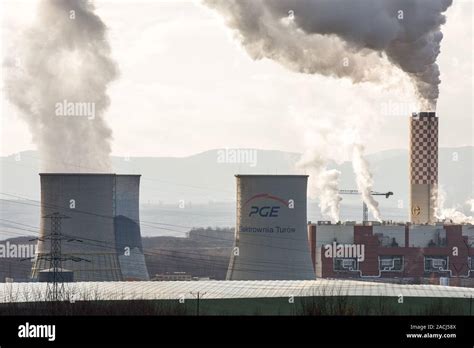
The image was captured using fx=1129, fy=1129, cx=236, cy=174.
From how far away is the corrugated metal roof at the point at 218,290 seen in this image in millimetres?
43344

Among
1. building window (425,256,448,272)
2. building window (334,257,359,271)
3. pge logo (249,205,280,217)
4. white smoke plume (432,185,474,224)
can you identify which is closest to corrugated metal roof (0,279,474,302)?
pge logo (249,205,280,217)

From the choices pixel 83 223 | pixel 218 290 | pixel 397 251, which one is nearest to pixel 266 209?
pixel 218 290

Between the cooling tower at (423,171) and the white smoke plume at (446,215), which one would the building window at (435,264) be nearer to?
the cooling tower at (423,171)

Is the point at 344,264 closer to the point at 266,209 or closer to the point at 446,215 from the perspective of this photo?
the point at 446,215

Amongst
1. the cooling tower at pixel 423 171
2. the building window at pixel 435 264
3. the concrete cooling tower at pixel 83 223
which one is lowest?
the building window at pixel 435 264

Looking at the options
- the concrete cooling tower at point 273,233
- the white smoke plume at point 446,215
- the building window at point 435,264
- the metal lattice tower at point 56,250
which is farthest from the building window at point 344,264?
the metal lattice tower at point 56,250

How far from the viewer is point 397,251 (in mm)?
68625

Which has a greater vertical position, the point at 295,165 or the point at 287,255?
the point at 295,165

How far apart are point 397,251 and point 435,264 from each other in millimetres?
2485

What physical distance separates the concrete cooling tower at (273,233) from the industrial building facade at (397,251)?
547 inches
